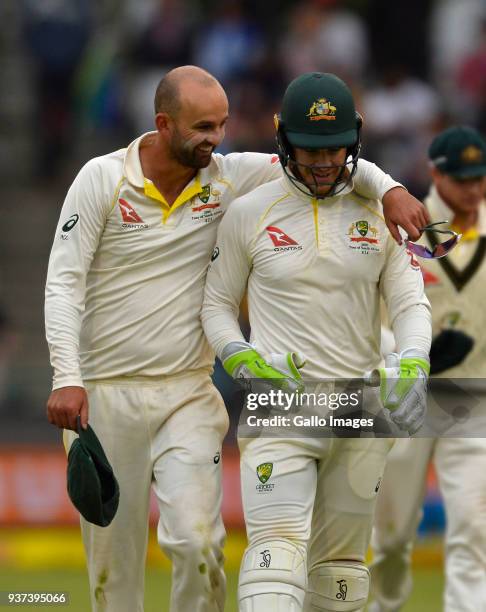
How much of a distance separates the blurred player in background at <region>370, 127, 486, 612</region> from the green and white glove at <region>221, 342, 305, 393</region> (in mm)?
1422

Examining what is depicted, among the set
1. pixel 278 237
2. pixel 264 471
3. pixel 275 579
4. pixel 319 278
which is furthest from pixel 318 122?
pixel 275 579

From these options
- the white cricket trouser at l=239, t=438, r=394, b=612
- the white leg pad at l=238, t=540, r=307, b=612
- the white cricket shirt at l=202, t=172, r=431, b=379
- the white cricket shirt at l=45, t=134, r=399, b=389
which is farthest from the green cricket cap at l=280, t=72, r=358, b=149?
the white leg pad at l=238, t=540, r=307, b=612

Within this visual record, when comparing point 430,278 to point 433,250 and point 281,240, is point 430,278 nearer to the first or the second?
point 433,250

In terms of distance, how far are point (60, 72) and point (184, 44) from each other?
125cm

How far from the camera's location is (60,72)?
43.1 ft

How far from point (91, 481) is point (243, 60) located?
784 centimetres

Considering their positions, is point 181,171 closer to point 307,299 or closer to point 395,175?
point 307,299

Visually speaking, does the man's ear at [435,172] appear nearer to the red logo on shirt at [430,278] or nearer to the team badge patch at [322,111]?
the red logo on shirt at [430,278]

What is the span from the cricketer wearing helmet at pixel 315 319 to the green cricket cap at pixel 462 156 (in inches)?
49.0

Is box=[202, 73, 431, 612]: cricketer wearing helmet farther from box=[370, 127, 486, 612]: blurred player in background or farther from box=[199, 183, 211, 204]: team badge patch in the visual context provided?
box=[370, 127, 486, 612]: blurred player in background

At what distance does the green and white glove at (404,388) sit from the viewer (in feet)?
16.8

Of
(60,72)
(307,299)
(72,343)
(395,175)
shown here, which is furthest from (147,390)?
(60,72)

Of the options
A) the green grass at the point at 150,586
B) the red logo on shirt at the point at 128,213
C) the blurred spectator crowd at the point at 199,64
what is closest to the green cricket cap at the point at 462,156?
the red logo on shirt at the point at 128,213

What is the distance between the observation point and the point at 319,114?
5.31 m
